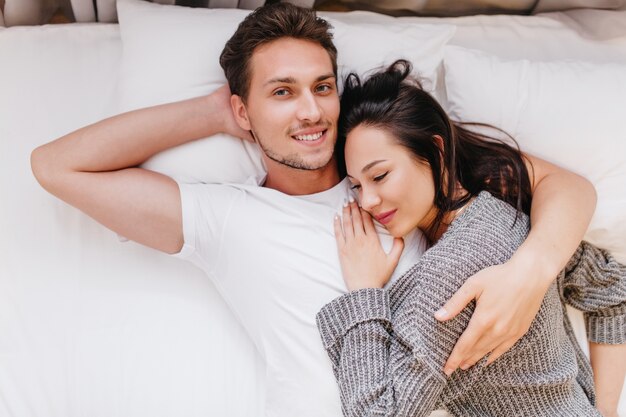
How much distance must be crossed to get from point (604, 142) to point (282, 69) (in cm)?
79

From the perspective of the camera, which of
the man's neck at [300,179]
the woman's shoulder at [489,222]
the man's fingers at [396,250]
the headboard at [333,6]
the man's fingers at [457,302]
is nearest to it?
the man's fingers at [457,302]

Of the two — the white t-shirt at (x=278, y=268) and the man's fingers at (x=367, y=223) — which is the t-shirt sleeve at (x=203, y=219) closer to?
the white t-shirt at (x=278, y=268)

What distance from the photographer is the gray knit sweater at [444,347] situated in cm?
121

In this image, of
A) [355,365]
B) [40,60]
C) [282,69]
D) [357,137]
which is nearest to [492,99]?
[357,137]

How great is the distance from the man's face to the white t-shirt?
13 centimetres

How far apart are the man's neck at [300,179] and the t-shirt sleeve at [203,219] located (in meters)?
0.13

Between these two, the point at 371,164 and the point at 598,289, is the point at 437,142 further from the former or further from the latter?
the point at 598,289

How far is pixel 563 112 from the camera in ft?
5.02

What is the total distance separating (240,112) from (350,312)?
536 millimetres

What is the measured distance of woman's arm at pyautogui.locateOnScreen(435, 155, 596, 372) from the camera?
1206mm

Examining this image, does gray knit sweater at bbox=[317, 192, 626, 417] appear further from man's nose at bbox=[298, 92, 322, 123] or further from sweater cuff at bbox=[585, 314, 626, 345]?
man's nose at bbox=[298, 92, 322, 123]

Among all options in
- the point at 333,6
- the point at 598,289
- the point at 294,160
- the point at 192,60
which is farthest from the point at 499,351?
the point at 333,6

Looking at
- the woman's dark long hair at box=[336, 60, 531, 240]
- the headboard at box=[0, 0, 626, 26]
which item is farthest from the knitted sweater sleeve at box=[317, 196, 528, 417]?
the headboard at box=[0, 0, 626, 26]

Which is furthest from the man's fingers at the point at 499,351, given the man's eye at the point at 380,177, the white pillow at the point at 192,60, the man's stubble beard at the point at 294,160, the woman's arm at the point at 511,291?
the white pillow at the point at 192,60
